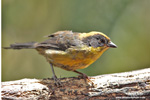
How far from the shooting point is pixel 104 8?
6719 mm

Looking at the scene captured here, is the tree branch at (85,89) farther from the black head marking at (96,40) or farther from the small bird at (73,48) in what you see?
the black head marking at (96,40)

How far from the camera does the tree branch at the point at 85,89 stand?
183 inches

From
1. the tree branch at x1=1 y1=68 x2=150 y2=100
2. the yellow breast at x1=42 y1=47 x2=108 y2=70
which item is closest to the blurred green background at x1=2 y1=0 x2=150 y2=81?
the yellow breast at x1=42 y1=47 x2=108 y2=70

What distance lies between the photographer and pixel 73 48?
5.35m

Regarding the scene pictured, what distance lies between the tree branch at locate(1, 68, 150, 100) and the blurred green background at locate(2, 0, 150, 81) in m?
1.45

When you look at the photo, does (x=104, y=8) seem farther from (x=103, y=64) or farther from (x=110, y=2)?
(x=103, y=64)

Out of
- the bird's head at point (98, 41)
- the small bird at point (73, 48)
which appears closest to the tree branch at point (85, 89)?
the small bird at point (73, 48)

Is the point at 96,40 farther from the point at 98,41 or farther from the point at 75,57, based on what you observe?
the point at 75,57

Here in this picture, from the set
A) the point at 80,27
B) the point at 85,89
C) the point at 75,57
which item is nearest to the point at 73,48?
the point at 75,57

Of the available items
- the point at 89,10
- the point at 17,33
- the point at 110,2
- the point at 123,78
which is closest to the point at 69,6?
the point at 89,10

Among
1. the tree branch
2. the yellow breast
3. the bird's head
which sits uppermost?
the bird's head

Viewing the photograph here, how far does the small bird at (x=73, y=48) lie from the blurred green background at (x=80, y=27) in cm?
102

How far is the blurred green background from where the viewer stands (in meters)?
6.59

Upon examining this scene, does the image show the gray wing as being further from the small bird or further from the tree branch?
the tree branch
